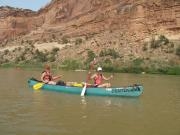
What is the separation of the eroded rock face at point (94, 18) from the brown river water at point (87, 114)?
120 ft

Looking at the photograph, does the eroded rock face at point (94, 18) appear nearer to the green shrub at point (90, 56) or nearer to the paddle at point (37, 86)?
the green shrub at point (90, 56)

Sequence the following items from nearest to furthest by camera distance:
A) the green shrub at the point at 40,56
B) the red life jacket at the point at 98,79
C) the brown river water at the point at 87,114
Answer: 1. the brown river water at the point at 87,114
2. the red life jacket at the point at 98,79
3. the green shrub at the point at 40,56

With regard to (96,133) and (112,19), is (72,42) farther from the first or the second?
(96,133)

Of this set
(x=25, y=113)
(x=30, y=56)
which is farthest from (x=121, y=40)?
(x=25, y=113)

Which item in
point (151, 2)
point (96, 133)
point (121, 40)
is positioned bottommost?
point (96, 133)

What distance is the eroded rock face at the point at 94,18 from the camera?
58656 mm

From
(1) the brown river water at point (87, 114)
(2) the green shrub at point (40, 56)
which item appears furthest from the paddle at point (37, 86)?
(2) the green shrub at point (40, 56)

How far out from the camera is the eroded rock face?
2309 inches

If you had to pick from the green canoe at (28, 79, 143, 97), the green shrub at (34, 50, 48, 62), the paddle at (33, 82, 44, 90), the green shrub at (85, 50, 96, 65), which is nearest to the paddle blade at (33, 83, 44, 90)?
the paddle at (33, 82, 44, 90)

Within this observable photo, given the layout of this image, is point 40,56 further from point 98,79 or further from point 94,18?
point 98,79

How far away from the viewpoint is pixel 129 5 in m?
64.8

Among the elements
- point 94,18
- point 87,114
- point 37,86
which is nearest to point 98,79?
point 37,86

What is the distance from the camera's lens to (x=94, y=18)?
70812mm

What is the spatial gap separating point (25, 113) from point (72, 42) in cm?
5363
